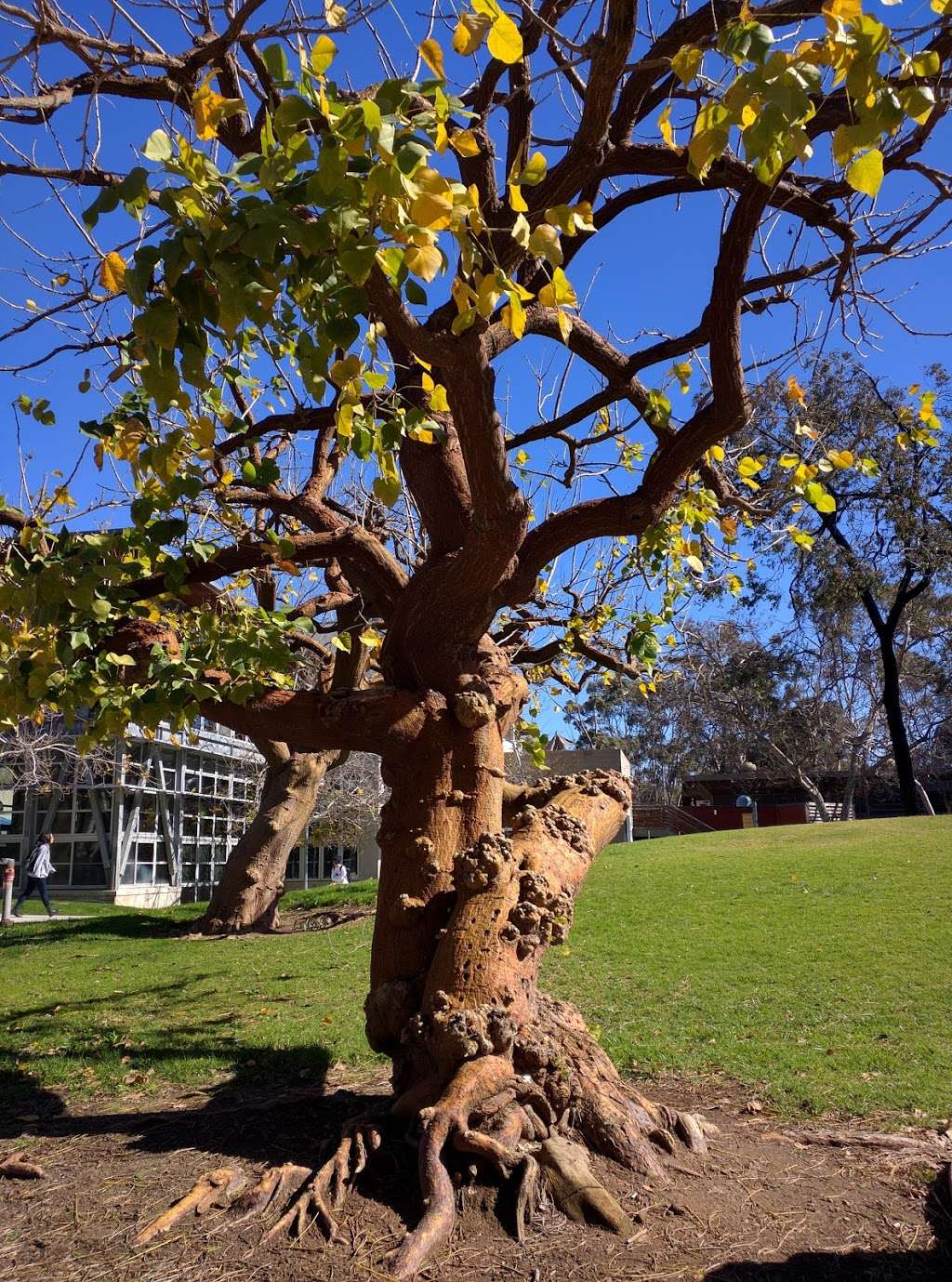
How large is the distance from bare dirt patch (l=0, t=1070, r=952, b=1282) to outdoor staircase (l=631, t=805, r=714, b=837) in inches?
1176

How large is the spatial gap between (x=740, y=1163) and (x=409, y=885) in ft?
6.27

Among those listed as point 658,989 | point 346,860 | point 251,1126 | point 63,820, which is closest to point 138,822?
point 63,820

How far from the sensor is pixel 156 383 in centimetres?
211

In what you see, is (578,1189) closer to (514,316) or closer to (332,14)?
(514,316)

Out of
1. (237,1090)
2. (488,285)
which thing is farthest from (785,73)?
(237,1090)

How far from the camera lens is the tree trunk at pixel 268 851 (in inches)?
487

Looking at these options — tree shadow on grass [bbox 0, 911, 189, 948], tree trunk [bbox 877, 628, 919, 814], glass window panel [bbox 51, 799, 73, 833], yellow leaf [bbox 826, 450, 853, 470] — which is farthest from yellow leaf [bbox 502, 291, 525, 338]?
glass window panel [bbox 51, 799, 73, 833]

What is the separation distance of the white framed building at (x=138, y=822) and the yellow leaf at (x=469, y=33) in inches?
765

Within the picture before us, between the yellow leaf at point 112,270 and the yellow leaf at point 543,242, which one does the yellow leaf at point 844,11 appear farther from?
the yellow leaf at point 112,270

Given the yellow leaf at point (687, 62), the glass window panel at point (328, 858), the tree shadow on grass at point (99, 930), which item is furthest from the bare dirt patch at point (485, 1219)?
the glass window panel at point (328, 858)

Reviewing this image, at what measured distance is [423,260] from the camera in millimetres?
2043

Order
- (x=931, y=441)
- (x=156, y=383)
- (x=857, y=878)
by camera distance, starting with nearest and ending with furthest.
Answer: (x=156, y=383) < (x=931, y=441) < (x=857, y=878)

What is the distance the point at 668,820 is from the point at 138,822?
20.4 meters

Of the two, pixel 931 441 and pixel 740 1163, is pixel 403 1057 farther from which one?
pixel 931 441
